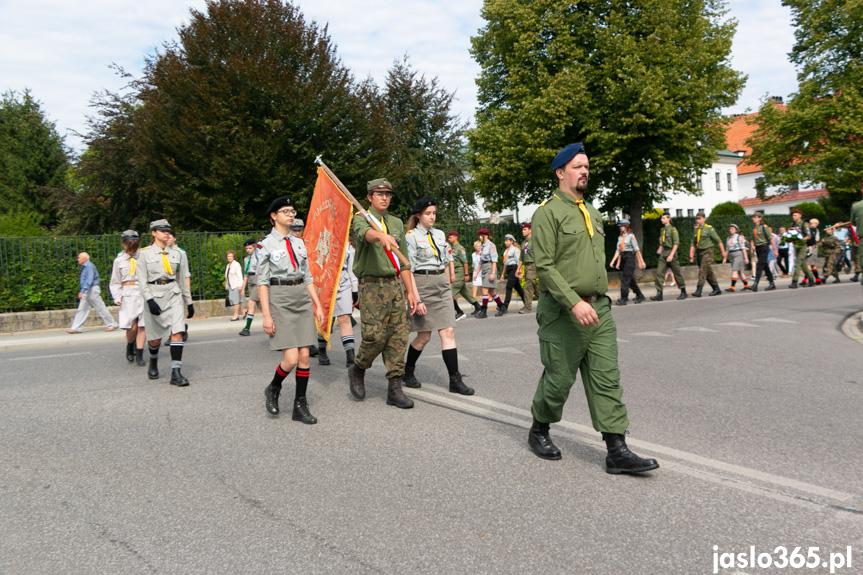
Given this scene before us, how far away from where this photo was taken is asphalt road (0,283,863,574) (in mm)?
3162

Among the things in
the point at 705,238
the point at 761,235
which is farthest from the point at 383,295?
the point at 761,235

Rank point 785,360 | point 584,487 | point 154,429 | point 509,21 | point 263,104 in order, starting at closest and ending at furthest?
point 584,487 < point 154,429 < point 785,360 < point 263,104 < point 509,21

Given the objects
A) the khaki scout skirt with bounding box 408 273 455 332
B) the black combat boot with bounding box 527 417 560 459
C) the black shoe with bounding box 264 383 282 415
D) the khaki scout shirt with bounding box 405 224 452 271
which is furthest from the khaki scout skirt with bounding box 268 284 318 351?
the black combat boot with bounding box 527 417 560 459

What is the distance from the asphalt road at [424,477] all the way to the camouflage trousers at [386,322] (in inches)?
18.8

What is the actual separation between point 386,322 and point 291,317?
0.89m

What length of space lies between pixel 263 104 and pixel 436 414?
2026 cm

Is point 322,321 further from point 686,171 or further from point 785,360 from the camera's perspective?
point 686,171

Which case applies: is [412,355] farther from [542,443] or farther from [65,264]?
[65,264]

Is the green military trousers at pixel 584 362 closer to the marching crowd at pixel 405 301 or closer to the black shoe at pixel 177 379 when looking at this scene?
the marching crowd at pixel 405 301

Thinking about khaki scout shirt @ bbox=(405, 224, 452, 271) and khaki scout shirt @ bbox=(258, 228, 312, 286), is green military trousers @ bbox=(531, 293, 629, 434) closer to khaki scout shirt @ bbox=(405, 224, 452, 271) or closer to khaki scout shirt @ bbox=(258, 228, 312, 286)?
khaki scout shirt @ bbox=(258, 228, 312, 286)

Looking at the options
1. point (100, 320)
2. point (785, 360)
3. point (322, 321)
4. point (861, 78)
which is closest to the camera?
point (322, 321)

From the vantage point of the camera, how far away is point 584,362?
4.30 m

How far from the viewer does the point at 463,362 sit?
28.2 ft

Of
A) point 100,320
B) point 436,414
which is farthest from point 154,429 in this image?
point 100,320
